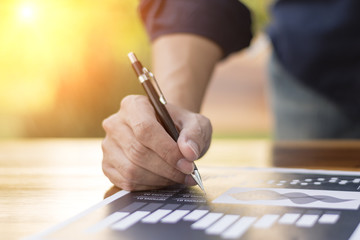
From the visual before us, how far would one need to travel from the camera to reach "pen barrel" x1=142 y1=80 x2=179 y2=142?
645 mm

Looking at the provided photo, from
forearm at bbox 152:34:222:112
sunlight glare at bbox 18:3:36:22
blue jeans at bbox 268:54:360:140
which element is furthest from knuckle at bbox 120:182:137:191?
sunlight glare at bbox 18:3:36:22

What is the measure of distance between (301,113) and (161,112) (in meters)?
0.87

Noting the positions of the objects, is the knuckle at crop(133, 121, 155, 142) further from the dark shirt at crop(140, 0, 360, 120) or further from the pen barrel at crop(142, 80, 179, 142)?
the dark shirt at crop(140, 0, 360, 120)

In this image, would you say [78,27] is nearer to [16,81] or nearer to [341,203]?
[16,81]

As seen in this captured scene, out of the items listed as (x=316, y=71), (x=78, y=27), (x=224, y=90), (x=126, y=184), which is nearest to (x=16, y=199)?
(x=126, y=184)

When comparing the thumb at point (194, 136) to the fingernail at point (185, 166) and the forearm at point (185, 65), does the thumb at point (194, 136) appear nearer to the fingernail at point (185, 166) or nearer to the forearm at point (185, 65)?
the fingernail at point (185, 166)

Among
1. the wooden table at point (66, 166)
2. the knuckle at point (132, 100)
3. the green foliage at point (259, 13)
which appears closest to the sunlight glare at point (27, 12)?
the green foliage at point (259, 13)

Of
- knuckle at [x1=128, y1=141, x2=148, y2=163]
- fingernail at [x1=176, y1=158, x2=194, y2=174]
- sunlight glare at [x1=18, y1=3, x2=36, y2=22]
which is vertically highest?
sunlight glare at [x1=18, y1=3, x2=36, y2=22]

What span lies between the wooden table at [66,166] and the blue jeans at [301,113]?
0.22 metres

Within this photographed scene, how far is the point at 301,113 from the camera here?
145 centimetres

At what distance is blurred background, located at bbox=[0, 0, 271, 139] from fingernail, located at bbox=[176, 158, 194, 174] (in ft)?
13.3

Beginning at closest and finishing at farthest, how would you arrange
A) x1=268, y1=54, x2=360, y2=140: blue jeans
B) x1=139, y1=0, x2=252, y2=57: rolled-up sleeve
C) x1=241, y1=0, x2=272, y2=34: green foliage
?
x1=139, y1=0, x2=252, y2=57: rolled-up sleeve → x1=268, y1=54, x2=360, y2=140: blue jeans → x1=241, y1=0, x2=272, y2=34: green foliage

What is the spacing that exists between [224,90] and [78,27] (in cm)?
153

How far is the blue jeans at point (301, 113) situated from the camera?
1404 mm
